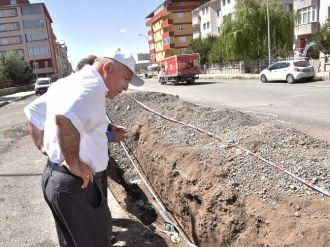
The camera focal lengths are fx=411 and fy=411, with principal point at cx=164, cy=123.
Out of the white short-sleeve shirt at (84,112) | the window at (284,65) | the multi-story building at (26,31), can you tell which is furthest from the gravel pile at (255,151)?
the multi-story building at (26,31)

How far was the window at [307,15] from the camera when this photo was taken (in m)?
44.0

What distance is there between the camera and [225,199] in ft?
13.5

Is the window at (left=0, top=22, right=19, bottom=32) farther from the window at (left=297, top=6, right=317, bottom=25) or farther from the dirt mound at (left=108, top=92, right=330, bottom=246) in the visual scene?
the dirt mound at (left=108, top=92, right=330, bottom=246)

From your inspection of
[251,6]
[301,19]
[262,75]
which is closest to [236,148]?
[262,75]

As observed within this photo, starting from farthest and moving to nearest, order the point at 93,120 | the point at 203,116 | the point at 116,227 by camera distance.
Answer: the point at 203,116 < the point at 116,227 < the point at 93,120

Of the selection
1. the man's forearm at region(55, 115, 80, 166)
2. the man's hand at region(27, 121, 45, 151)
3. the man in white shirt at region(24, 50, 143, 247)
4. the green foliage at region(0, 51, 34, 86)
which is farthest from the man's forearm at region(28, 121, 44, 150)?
the green foliage at region(0, 51, 34, 86)

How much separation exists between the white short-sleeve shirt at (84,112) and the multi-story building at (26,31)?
105m

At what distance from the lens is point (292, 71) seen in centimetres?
2591

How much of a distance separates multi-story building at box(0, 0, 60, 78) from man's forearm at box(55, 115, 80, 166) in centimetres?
10498

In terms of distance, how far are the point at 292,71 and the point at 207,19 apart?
5611cm

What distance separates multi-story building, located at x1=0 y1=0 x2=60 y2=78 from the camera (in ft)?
340

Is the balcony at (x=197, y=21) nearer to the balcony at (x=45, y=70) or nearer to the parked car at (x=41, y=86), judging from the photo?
the balcony at (x=45, y=70)

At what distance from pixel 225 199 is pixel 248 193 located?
27 centimetres

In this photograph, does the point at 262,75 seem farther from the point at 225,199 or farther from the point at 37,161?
the point at 225,199
